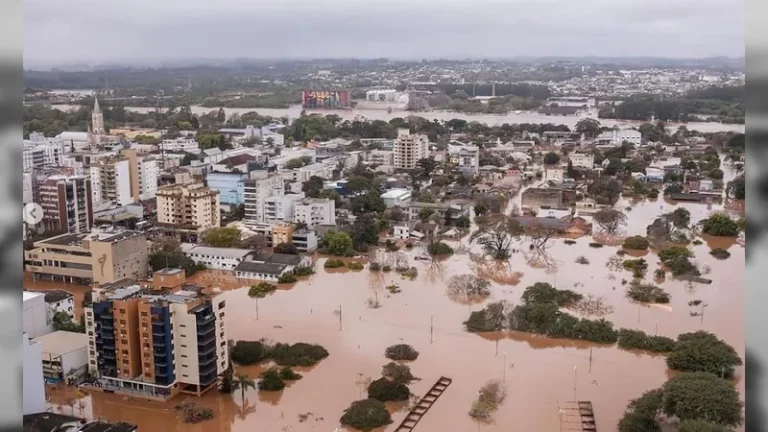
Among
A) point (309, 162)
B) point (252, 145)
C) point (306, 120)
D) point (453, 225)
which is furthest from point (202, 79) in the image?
point (453, 225)

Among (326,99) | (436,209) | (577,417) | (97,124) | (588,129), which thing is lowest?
(577,417)

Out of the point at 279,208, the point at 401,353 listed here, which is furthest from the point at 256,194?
the point at 401,353

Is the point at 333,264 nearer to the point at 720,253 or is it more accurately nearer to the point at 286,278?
the point at 286,278

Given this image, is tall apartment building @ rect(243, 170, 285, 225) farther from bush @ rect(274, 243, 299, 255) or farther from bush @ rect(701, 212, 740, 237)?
bush @ rect(701, 212, 740, 237)

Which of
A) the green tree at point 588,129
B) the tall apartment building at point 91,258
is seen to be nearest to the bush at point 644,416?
the tall apartment building at point 91,258

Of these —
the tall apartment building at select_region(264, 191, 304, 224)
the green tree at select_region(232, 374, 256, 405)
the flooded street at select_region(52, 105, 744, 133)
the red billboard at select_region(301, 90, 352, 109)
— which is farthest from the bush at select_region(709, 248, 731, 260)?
the red billboard at select_region(301, 90, 352, 109)

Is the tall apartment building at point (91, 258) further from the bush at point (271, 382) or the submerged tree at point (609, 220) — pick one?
the submerged tree at point (609, 220)
